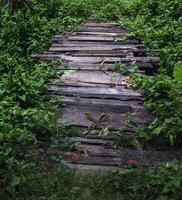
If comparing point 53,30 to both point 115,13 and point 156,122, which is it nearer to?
point 115,13

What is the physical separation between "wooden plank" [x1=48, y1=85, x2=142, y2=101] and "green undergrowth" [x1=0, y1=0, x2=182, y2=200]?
0.18 meters

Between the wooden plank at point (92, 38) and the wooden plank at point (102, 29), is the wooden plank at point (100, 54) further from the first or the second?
the wooden plank at point (102, 29)

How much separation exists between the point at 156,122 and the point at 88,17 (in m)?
6.73

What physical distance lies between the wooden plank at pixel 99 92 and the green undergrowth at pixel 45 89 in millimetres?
181

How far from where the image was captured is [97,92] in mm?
6938

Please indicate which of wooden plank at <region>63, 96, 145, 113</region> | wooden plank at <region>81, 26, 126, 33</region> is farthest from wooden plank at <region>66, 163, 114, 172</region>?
wooden plank at <region>81, 26, 126, 33</region>

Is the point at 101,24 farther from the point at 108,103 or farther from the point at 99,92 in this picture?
the point at 108,103

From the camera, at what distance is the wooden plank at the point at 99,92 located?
6.73 metres

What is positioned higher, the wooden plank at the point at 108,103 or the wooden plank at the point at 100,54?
the wooden plank at the point at 108,103

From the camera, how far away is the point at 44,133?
5539 millimetres

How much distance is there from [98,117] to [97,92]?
885 millimetres

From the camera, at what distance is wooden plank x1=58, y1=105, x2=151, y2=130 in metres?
5.91

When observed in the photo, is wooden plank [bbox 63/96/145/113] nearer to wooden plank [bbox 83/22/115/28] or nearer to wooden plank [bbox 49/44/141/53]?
wooden plank [bbox 49/44/141/53]

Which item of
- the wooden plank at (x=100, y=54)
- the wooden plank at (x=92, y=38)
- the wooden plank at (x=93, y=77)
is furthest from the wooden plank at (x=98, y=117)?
the wooden plank at (x=92, y=38)
